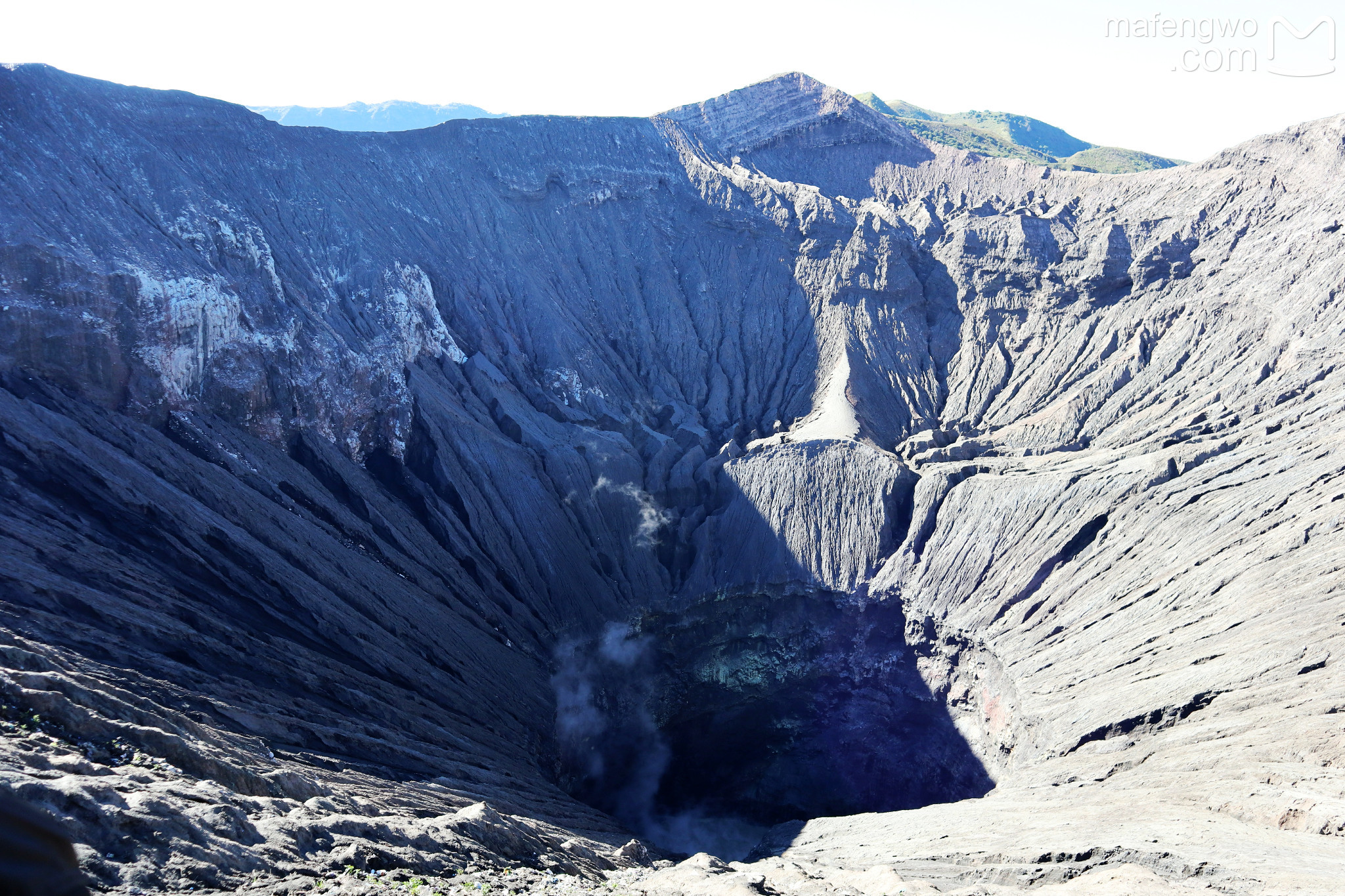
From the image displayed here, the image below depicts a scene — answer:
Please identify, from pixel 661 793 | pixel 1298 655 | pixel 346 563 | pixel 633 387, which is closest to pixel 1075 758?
pixel 1298 655

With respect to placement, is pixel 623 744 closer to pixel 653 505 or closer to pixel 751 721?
pixel 751 721

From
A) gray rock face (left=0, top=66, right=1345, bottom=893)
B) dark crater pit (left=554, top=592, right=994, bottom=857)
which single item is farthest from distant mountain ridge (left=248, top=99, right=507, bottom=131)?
dark crater pit (left=554, top=592, right=994, bottom=857)

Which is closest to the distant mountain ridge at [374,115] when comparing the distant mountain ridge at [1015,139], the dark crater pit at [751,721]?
the distant mountain ridge at [1015,139]

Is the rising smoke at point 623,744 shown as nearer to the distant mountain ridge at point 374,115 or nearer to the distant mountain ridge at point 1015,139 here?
the distant mountain ridge at point 1015,139

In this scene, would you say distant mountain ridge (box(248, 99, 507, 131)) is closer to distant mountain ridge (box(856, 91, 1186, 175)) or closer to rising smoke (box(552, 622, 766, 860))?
distant mountain ridge (box(856, 91, 1186, 175))

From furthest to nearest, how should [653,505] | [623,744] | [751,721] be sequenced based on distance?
[653,505]
[751,721]
[623,744]

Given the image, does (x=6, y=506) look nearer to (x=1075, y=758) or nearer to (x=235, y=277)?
(x=235, y=277)

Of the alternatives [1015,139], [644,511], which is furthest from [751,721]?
[1015,139]

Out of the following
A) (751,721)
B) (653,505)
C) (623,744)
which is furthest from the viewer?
(653,505)
